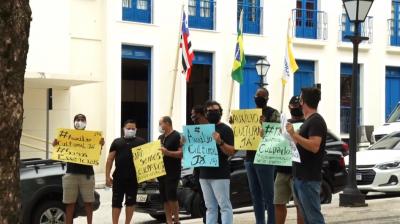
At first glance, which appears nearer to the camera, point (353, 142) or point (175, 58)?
point (353, 142)

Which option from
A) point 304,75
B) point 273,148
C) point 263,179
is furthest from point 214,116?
point 304,75

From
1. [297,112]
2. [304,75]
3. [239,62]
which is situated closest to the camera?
[297,112]

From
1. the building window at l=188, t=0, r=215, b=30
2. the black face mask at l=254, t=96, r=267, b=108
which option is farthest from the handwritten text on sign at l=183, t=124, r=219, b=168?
the building window at l=188, t=0, r=215, b=30

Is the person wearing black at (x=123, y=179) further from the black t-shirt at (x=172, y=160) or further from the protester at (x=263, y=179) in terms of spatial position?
the protester at (x=263, y=179)

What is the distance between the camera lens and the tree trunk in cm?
410

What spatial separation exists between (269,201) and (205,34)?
17.6 m

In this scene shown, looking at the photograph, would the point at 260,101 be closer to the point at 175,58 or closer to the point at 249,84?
the point at 175,58

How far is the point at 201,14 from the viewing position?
26.2 metres

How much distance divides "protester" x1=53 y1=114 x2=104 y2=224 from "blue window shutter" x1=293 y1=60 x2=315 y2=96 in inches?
754

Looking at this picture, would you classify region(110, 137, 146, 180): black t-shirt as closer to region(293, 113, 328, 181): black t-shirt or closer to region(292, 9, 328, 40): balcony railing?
region(293, 113, 328, 181): black t-shirt

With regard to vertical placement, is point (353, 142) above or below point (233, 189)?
above

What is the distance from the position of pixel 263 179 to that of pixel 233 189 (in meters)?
3.32

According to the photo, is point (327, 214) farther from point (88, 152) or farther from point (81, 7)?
point (81, 7)

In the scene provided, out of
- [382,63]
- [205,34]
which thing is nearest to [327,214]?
[205,34]
